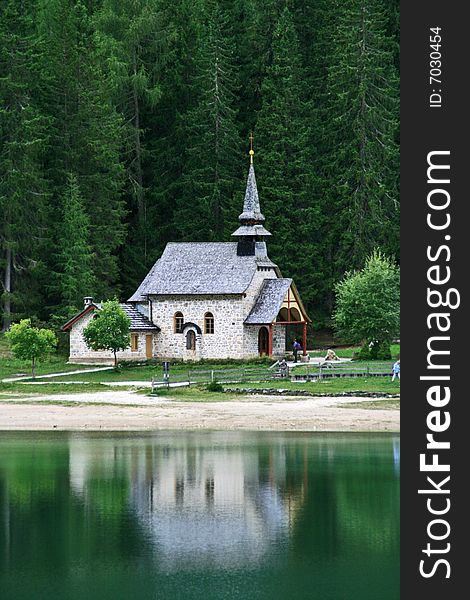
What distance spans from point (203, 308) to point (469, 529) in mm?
48900

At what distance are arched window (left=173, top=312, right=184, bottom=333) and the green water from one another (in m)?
28.2

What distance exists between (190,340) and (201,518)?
41282 mm

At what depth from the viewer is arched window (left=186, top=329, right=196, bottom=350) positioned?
72375 mm

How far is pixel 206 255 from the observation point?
242ft

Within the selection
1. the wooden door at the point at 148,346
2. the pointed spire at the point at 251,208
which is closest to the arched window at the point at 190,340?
the wooden door at the point at 148,346

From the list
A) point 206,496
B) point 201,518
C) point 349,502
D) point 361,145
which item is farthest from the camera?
point 361,145

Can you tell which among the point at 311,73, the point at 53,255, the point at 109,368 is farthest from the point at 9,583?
the point at 311,73

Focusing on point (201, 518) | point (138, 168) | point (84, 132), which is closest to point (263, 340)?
point (84, 132)

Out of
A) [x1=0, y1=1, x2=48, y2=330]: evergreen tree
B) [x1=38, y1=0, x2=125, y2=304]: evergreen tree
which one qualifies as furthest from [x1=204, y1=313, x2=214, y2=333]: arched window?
[x1=0, y1=1, x2=48, y2=330]: evergreen tree

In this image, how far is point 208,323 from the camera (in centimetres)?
7212

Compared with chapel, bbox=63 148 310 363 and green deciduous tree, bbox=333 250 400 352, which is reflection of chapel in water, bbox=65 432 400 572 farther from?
chapel, bbox=63 148 310 363

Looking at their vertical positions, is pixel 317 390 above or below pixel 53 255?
below

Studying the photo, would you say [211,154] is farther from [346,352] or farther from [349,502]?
[349,502]

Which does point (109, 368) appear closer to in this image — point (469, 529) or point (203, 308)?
point (203, 308)
